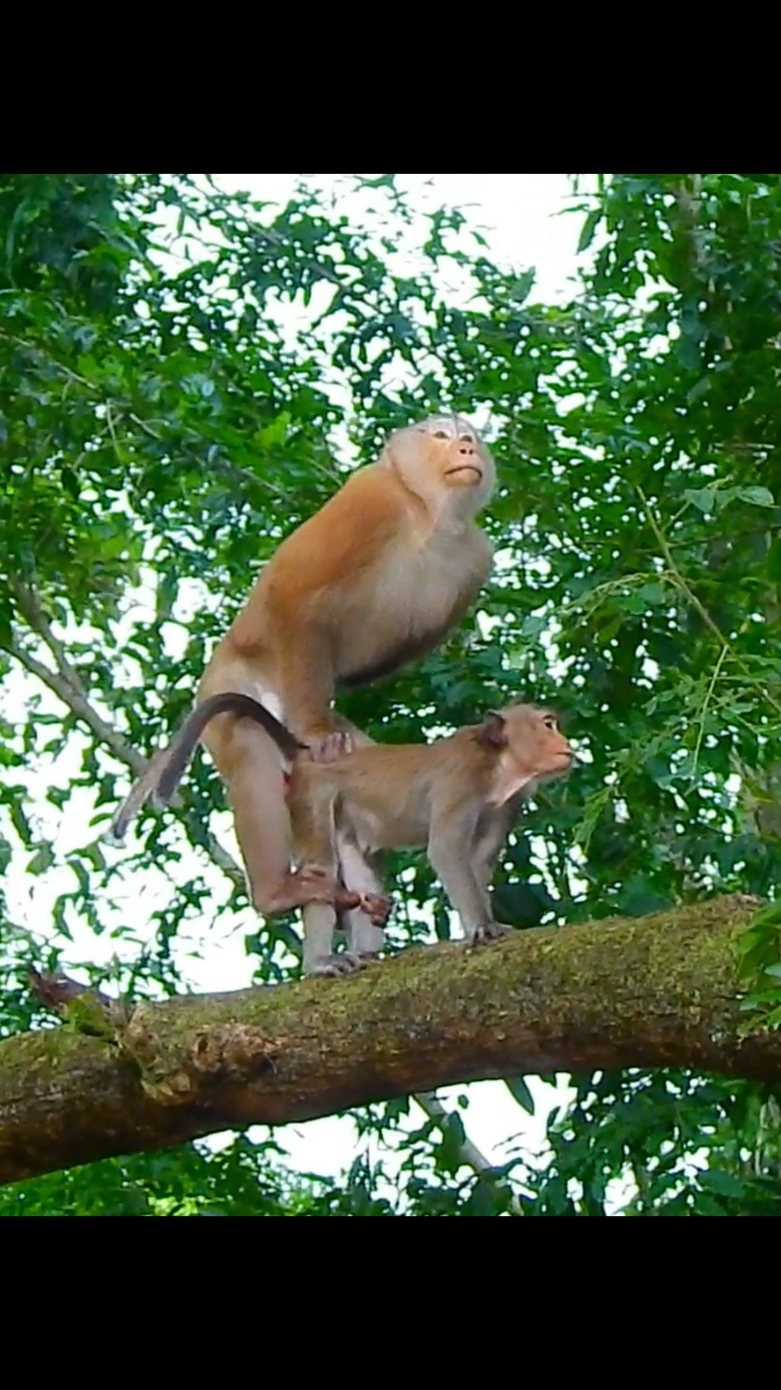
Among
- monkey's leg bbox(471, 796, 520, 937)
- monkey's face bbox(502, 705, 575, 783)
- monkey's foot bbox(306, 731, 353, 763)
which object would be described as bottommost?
monkey's leg bbox(471, 796, 520, 937)

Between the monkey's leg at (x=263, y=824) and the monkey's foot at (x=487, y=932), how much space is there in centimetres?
48

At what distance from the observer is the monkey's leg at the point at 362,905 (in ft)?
15.5

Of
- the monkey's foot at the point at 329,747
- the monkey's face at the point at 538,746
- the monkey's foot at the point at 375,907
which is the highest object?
the monkey's foot at the point at 329,747

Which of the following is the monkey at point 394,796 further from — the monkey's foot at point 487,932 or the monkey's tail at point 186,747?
the monkey's foot at point 487,932

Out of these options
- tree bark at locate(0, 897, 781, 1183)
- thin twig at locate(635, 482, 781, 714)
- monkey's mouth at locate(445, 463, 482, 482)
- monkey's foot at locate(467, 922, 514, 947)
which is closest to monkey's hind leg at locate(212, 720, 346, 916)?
monkey's foot at locate(467, 922, 514, 947)

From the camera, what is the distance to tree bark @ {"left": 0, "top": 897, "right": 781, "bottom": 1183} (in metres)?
3.35

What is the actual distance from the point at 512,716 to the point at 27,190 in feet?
7.76

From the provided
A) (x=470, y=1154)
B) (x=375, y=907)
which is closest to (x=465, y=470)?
(x=375, y=907)

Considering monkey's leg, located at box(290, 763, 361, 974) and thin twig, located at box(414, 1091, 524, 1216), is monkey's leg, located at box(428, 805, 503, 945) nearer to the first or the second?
monkey's leg, located at box(290, 763, 361, 974)

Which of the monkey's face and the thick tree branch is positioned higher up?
the thick tree branch

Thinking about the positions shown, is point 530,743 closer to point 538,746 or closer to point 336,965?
point 538,746

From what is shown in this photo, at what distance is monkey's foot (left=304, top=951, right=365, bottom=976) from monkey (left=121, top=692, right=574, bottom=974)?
0.39 ft

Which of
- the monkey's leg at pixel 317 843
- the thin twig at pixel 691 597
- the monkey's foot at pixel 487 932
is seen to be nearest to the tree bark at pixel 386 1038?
the monkey's foot at pixel 487 932
